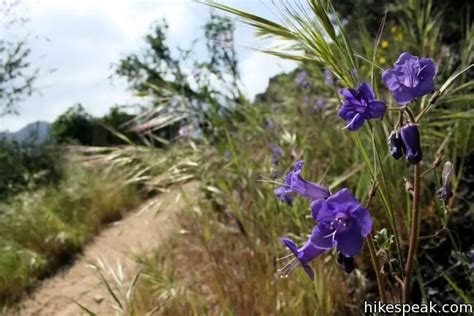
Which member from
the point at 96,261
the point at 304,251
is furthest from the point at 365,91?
the point at 96,261

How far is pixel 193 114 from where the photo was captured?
10.9ft

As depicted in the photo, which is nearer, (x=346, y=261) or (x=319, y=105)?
(x=346, y=261)

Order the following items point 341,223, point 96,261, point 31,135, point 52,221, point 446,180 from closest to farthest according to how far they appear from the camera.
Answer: point 341,223
point 446,180
point 96,261
point 52,221
point 31,135

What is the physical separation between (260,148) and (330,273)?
1.76 meters

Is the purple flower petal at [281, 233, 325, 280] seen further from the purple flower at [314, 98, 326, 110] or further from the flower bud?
the purple flower at [314, 98, 326, 110]

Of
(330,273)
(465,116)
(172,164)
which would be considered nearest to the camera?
(465,116)

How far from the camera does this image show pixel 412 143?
1.02 m

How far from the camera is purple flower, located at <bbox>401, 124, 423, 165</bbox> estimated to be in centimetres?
101

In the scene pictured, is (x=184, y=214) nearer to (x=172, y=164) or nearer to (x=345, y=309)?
(x=172, y=164)

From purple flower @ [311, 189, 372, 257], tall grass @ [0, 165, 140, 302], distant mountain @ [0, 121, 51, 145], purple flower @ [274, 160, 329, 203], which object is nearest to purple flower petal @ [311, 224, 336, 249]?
purple flower @ [311, 189, 372, 257]

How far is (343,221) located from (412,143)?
190 mm

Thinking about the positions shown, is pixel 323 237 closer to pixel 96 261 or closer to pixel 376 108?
pixel 376 108

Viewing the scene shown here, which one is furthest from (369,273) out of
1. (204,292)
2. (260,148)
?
(260,148)

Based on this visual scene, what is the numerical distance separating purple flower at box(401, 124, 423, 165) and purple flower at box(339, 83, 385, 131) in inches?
2.3
